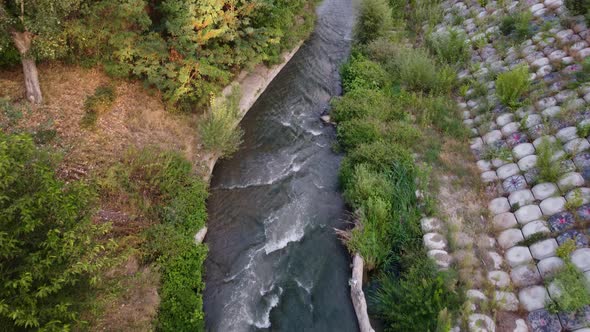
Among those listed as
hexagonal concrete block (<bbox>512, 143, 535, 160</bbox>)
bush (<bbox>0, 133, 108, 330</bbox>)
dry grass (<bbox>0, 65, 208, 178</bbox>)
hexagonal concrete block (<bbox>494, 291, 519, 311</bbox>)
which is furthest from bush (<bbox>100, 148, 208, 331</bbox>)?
hexagonal concrete block (<bbox>512, 143, 535, 160</bbox>)

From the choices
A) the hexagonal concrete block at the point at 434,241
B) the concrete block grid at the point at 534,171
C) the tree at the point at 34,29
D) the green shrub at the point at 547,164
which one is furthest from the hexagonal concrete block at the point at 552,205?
the tree at the point at 34,29

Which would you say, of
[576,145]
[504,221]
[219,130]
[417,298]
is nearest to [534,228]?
[504,221]

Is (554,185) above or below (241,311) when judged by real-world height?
above

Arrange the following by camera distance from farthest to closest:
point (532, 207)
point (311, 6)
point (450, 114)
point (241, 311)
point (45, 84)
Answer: point (311, 6)
point (450, 114)
point (45, 84)
point (532, 207)
point (241, 311)

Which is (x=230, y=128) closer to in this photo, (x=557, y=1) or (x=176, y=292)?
(x=176, y=292)

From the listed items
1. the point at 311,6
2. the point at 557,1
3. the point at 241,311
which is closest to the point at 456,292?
the point at 241,311

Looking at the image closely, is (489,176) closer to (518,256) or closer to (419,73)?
(518,256)
